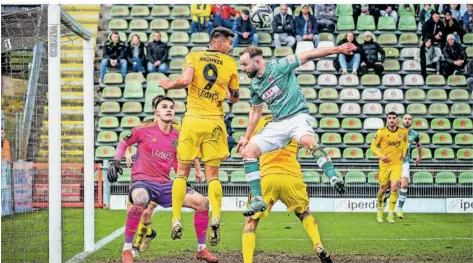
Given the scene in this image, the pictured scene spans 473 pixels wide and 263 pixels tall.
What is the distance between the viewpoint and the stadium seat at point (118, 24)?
2514cm

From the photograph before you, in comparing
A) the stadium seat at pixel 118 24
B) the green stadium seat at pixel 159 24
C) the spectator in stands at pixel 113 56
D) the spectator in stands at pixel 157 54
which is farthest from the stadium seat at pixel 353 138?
the stadium seat at pixel 118 24

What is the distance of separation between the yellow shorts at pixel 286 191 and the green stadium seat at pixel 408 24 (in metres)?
16.2

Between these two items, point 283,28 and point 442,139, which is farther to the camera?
point 283,28

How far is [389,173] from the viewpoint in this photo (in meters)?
17.7

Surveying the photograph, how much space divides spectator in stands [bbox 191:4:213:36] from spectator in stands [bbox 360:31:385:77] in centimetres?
422

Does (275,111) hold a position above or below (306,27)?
below

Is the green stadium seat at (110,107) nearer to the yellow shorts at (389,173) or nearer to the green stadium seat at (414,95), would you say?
the green stadium seat at (414,95)

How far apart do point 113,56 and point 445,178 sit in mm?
9331

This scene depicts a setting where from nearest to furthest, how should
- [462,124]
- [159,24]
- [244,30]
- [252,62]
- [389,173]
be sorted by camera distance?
[252,62] → [389,173] → [462,124] → [244,30] → [159,24]

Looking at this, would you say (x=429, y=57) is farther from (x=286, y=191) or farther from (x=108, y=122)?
(x=286, y=191)

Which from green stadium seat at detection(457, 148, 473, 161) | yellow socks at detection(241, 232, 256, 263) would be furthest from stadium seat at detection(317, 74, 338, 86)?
yellow socks at detection(241, 232, 256, 263)

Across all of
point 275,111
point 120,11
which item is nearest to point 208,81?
point 275,111

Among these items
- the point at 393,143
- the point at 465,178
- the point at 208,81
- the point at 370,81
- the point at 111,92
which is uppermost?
the point at 370,81

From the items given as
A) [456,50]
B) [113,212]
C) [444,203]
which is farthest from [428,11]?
[113,212]
